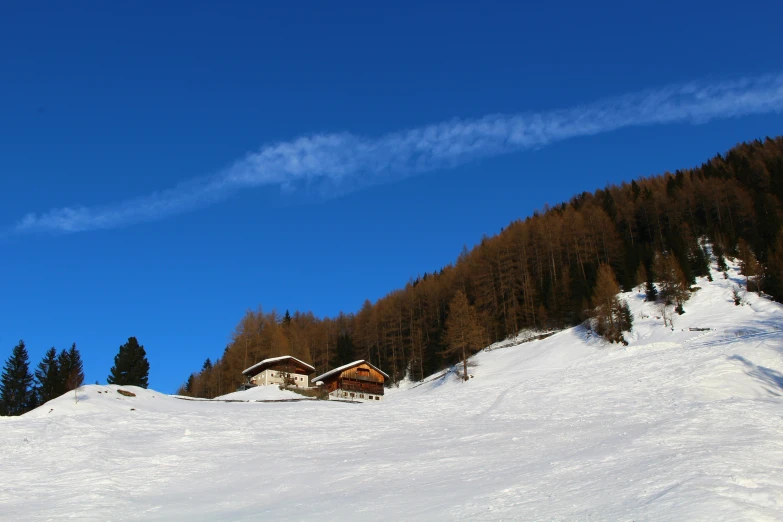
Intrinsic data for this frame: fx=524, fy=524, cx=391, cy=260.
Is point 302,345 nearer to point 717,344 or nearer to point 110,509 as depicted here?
point 717,344

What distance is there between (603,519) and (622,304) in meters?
54.1

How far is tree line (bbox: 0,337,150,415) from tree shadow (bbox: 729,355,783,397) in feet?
210

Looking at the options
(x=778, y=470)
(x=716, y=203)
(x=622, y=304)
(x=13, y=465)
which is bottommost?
(x=778, y=470)

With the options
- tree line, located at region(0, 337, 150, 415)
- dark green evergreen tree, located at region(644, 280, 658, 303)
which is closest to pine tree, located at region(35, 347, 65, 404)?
tree line, located at region(0, 337, 150, 415)

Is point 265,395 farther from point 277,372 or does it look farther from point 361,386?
point 361,386

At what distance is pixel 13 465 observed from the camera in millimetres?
18109

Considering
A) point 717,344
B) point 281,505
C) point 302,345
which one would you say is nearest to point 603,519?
point 281,505

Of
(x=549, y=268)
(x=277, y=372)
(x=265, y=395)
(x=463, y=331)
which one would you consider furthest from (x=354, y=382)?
(x=549, y=268)

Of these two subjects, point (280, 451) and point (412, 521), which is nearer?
point (412, 521)

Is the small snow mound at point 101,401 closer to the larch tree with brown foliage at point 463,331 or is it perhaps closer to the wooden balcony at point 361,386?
the wooden balcony at point 361,386

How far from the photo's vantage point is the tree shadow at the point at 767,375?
85.4 ft

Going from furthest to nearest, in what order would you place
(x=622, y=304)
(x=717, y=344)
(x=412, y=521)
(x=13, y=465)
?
1. (x=622, y=304)
2. (x=717, y=344)
3. (x=13, y=465)
4. (x=412, y=521)

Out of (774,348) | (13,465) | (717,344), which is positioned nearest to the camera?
(13,465)

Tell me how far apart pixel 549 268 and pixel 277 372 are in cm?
4490
